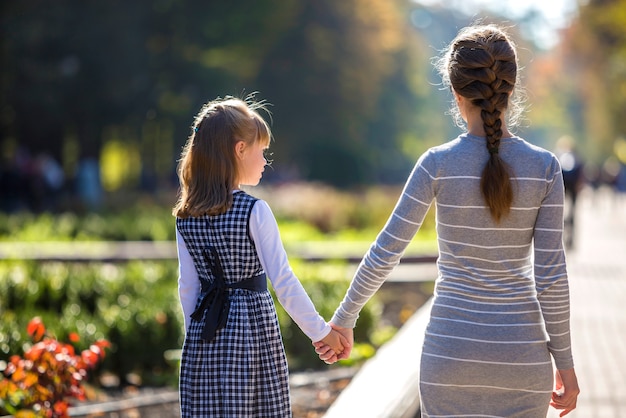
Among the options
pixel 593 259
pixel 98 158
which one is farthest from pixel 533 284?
pixel 98 158

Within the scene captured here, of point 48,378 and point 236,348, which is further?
point 48,378

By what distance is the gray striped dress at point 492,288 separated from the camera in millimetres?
3020

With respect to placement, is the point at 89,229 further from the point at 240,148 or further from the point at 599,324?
the point at 240,148

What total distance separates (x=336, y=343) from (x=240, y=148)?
0.72 meters

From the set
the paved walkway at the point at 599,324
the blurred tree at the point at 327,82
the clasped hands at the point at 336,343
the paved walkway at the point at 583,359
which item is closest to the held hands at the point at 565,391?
the clasped hands at the point at 336,343

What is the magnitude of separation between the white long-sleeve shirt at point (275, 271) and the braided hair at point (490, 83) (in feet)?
2.39

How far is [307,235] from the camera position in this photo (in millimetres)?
17547

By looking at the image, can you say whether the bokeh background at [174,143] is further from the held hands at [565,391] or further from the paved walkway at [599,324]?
the held hands at [565,391]

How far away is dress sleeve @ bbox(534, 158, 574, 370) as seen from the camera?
3066 mm

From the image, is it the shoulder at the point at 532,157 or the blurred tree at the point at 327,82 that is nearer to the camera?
the shoulder at the point at 532,157

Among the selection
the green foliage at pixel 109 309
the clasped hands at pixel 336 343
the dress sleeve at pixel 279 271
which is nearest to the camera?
the dress sleeve at pixel 279 271

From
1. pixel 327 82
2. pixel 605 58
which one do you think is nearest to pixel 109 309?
pixel 327 82

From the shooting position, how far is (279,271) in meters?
3.40

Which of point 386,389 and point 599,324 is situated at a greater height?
point 386,389
